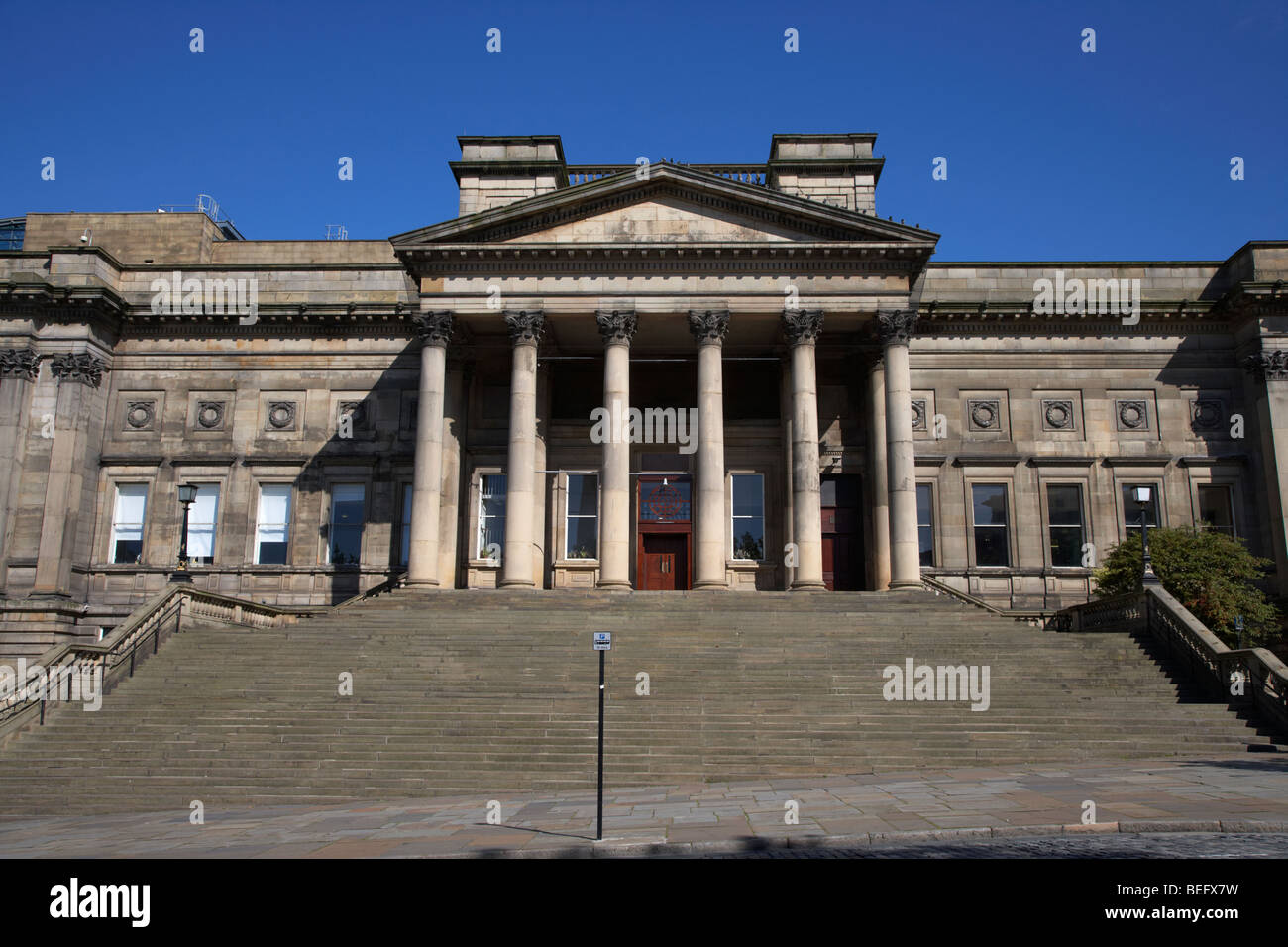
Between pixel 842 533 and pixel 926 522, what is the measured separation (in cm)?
301

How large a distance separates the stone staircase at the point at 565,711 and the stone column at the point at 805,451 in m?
3.32

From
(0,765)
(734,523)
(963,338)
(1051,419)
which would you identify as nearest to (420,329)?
(734,523)

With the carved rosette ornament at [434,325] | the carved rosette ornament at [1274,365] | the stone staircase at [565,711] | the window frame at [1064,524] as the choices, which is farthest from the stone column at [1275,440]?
the carved rosette ornament at [434,325]

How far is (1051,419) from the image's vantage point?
1385 inches

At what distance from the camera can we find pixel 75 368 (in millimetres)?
34438

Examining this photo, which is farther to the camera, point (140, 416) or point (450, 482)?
point (140, 416)

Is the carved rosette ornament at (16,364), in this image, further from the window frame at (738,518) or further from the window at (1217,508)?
the window at (1217,508)

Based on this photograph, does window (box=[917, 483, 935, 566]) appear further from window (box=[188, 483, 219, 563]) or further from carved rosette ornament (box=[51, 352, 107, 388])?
carved rosette ornament (box=[51, 352, 107, 388])

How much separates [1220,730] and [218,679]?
816 inches

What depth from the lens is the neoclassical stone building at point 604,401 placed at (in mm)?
30750

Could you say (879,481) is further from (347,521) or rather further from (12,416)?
(12,416)

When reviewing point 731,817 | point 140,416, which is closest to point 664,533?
point 140,416
